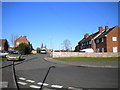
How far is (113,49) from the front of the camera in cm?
3262

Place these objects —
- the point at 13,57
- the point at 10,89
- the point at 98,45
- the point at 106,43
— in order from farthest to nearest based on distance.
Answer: the point at 98,45, the point at 106,43, the point at 13,57, the point at 10,89

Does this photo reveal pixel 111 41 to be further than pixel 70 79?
Yes

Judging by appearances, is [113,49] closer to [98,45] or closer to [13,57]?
[98,45]

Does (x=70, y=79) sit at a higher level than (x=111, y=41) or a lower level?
lower

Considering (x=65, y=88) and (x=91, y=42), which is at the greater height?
(x=91, y=42)

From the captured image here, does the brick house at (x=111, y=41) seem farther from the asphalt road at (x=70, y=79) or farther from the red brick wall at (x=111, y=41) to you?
the asphalt road at (x=70, y=79)

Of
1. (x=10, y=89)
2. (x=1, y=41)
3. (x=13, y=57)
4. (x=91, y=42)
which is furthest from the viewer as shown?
(x=1, y=41)

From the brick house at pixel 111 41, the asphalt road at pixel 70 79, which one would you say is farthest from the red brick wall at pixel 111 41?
the asphalt road at pixel 70 79

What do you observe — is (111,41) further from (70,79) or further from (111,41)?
(70,79)

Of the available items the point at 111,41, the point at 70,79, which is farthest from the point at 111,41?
the point at 70,79

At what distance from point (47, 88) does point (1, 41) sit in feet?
218

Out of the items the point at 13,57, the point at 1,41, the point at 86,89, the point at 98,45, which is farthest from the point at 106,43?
the point at 1,41

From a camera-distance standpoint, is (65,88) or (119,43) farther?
(119,43)

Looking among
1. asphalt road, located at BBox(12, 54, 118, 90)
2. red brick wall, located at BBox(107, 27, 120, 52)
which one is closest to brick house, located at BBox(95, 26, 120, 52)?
red brick wall, located at BBox(107, 27, 120, 52)
